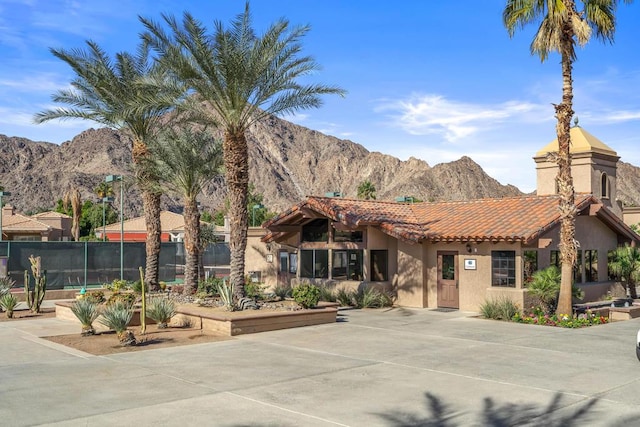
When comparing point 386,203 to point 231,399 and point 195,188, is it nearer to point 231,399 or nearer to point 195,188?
point 195,188

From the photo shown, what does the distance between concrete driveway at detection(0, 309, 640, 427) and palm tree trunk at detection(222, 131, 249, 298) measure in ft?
11.9

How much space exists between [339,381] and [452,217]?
50.4ft

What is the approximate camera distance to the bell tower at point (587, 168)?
103ft

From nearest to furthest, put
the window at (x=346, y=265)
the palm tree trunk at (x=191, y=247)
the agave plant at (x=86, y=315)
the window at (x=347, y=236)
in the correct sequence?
the agave plant at (x=86, y=315) < the palm tree trunk at (x=191, y=247) < the window at (x=347, y=236) < the window at (x=346, y=265)

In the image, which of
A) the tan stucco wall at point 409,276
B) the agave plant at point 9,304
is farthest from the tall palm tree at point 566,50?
the agave plant at point 9,304

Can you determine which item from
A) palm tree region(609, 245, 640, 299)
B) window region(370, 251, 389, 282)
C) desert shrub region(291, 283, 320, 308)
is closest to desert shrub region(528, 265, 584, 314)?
window region(370, 251, 389, 282)

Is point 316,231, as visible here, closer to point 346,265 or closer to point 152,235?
point 346,265

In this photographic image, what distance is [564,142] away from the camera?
66.9 ft

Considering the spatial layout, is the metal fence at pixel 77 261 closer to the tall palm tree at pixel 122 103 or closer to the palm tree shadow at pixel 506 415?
the tall palm tree at pixel 122 103

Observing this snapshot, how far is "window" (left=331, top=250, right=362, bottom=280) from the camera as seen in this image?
26.3m

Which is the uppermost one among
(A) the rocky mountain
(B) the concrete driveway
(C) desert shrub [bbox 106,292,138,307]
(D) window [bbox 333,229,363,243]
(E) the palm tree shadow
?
(A) the rocky mountain

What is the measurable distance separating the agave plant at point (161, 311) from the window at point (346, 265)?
902 centimetres

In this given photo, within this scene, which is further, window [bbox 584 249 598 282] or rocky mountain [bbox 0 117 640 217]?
rocky mountain [bbox 0 117 640 217]

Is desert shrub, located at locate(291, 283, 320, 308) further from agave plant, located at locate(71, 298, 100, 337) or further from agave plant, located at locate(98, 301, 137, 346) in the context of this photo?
agave plant, located at locate(71, 298, 100, 337)
